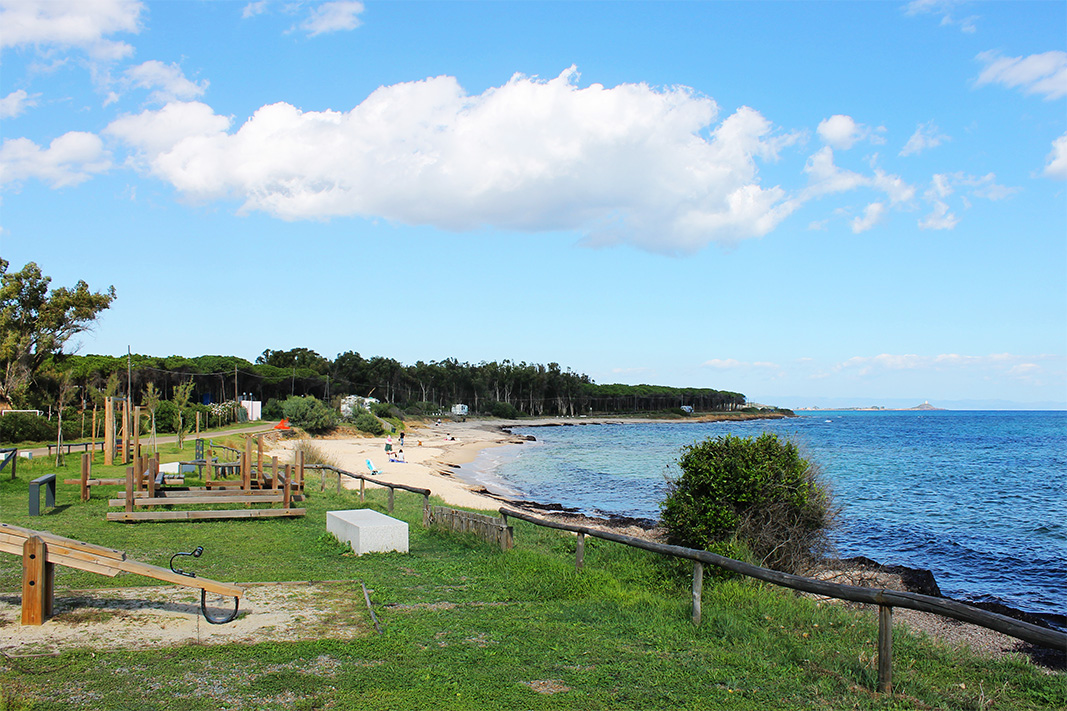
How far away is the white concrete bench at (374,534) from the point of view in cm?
1037

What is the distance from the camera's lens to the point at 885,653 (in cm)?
551

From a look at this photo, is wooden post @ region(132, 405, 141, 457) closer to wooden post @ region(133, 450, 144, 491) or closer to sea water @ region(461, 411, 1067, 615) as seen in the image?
wooden post @ region(133, 450, 144, 491)

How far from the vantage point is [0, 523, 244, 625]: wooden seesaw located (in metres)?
6.43

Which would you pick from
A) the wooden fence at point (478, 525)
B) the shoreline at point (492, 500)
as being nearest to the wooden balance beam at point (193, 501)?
the wooden fence at point (478, 525)

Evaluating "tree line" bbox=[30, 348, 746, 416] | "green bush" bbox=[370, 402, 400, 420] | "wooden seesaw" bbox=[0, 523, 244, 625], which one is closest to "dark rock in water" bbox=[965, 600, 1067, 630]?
"wooden seesaw" bbox=[0, 523, 244, 625]

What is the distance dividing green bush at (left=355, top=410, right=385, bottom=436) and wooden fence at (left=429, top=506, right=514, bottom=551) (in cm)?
5196

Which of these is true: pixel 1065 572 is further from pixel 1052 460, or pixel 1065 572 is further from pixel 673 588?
pixel 1052 460

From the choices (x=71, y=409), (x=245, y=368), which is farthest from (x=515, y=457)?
(x=245, y=368)

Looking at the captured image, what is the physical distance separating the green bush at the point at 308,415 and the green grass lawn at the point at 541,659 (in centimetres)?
4848

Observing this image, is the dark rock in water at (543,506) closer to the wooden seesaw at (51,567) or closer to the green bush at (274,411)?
the wooden seesaw at (51,567)

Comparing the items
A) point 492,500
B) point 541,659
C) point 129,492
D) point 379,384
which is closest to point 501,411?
point 379,384

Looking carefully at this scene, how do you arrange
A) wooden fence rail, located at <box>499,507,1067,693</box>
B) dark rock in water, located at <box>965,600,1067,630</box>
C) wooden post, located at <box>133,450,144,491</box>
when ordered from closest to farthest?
wooden fence rail, located at <box>499,507,1067,693</box>
dark rock in water, located at <box>965,600,1067,630</box>
wooden post, located at <box>133,450,144,491</box>

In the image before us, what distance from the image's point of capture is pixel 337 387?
9319cm

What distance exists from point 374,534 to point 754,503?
535cm
